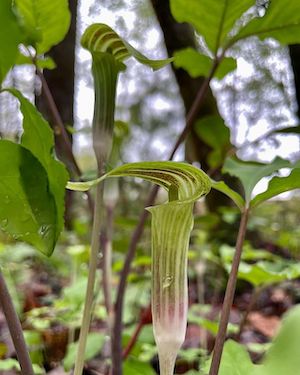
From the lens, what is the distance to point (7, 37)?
1.16ft

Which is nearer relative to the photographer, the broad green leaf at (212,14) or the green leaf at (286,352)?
the green leaf at (286,352)

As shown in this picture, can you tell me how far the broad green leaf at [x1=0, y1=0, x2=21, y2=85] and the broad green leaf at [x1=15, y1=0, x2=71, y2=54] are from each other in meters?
0.11

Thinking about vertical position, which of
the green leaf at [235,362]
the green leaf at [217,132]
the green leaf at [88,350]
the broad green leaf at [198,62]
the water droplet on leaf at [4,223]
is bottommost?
the green leaf at [88,350]

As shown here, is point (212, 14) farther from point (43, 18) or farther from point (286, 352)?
point (286, 352)

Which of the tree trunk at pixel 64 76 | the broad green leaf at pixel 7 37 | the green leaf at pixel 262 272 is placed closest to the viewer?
the broad green leaf at pixel 7 37

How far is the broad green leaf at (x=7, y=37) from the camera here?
34 centimetres

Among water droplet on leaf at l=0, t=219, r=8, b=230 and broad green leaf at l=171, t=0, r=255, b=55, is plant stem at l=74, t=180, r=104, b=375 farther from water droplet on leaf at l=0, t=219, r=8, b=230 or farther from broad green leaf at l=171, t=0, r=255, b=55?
broad green leaf at l=171, t=0, r=255, b=55

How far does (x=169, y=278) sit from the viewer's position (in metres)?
0.36

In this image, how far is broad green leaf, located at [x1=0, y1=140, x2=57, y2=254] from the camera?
Result: 0.36 meters

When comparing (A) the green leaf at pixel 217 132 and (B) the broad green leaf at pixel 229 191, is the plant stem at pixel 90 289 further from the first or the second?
(A) the green leaf at pixel 217 132

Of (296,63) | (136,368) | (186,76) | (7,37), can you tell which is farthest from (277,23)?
(296,63)

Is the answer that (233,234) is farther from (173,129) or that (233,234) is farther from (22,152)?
(173,129)

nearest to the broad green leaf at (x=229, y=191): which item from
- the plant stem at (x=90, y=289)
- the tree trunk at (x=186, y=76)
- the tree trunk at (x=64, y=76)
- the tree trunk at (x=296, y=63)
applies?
the plant stem at (x=90, y=289)

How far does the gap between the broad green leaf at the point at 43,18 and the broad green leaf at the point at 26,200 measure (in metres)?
0.17
